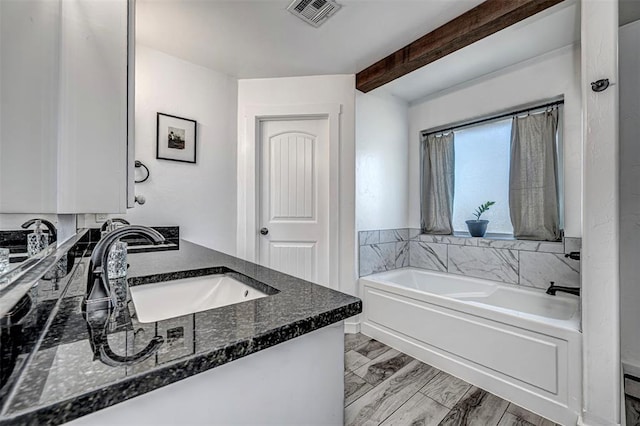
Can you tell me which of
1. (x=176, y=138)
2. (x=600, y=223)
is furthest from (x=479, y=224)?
(x=176, y=138)

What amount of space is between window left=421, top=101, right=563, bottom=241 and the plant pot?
0.10 m

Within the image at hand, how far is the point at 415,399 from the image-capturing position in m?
1.67

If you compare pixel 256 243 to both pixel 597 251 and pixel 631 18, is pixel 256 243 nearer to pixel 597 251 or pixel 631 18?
pixel 597 251

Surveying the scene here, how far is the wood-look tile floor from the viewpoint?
4.98 feet

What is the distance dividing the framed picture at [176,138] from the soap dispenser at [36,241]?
1.62 m

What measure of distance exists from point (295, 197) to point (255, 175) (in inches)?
16.6

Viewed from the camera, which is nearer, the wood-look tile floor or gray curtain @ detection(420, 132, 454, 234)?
the wood-look tile floor

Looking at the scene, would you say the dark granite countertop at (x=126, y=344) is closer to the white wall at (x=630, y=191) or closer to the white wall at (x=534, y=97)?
the white wall at (x=630, y=191)

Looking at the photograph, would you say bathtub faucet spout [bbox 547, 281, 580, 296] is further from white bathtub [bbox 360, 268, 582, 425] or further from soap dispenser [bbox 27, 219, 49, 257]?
soap dispenser [bbox 27, 219, 49, 257]

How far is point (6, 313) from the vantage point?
44cm

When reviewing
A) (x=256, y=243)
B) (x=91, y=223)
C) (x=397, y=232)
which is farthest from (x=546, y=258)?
(x=91, y=223)

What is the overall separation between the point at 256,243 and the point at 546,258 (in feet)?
7.83

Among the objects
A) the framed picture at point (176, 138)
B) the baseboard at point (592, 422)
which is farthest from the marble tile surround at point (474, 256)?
the framed picture at point (176, 138)

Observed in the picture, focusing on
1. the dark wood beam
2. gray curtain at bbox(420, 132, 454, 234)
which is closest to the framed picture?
the dark wood beam
